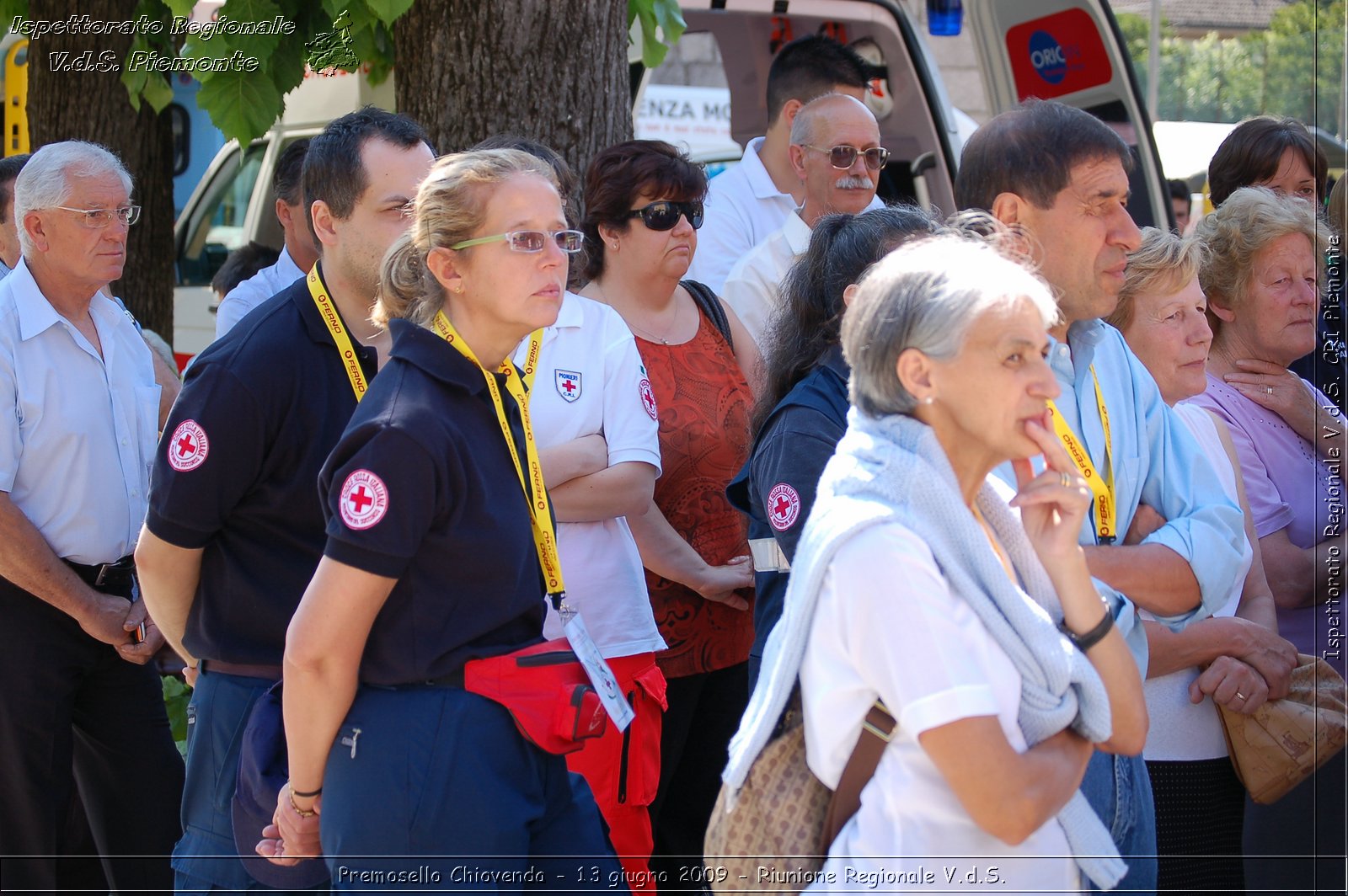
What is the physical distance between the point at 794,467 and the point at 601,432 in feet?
3.21

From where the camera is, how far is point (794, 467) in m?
2.73

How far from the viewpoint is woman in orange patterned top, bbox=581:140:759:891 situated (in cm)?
382

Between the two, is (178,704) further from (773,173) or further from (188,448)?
(773,173)

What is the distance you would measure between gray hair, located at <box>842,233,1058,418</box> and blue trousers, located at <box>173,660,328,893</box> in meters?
1.55

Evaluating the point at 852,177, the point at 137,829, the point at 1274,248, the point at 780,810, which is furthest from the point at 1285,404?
the point at 137,829

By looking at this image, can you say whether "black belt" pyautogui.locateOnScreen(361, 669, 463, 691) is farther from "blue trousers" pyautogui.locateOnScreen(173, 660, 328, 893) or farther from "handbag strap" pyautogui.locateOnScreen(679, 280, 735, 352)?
→ "handbag strap" pyautogui.locateOnScreen(679, 280, 735, 352)

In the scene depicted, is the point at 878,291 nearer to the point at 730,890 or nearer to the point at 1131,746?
the point at 1131,746

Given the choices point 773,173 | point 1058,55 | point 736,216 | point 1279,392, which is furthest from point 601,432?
point 1058,55

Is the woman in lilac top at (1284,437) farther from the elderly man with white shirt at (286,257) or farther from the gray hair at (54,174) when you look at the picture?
the gray hair at (54,174)

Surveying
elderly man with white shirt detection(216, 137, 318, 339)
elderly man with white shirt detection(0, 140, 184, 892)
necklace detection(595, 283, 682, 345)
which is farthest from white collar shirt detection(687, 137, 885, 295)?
elderly man with white shirt detection(0, 140, 184, 892)

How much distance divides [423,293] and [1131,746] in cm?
156

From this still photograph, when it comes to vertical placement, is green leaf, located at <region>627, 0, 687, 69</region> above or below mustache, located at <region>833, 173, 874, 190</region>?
above

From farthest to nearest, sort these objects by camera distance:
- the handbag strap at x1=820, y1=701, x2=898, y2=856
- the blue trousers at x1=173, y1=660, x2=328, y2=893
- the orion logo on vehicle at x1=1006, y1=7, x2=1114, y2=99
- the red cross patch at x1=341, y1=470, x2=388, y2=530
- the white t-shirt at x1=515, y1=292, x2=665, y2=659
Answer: the orion logo on vehicle at x1=1006, y1=7, x2=1114, y2=99
the white t-shirt at x1=515, y1=292, x2=665, y2=659
the blue trousers at x1=173, y1=660, x2=328, y2=893
the red cross patch at x1=341, y1=470, x2=388, y2=530
the handbag strap at x1=820, y1=701, x2=898, y2=856

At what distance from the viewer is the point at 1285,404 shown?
3.62m
